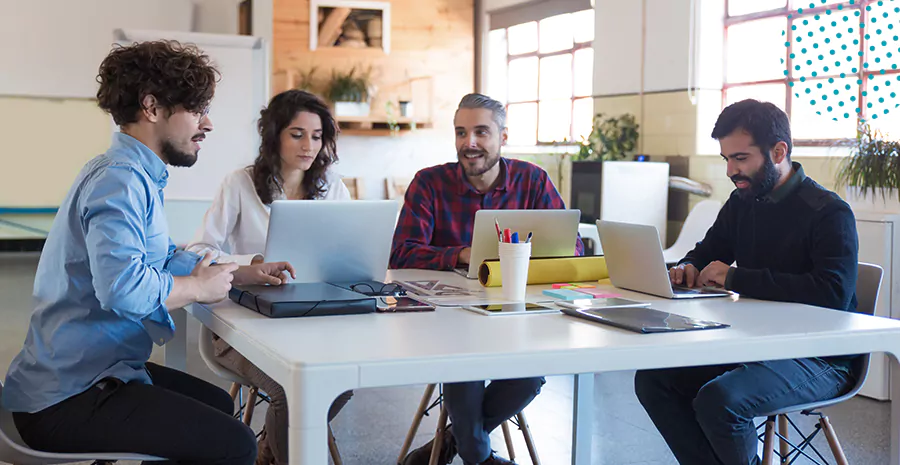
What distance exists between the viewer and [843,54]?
4992mm

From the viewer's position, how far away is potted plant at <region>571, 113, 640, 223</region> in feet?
18.5

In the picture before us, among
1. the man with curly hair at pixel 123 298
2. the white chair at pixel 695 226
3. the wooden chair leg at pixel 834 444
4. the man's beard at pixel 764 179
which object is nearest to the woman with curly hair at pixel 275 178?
the man with curly hair at pixel 123 298

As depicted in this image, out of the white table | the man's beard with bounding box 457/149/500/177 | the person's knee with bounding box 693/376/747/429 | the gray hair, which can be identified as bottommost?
the person's knee with bounding box 693/376/747/429

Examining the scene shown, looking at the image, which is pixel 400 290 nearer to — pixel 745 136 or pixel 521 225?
pixel 521 225

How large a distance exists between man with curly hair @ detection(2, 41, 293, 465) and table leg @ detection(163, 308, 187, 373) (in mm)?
418

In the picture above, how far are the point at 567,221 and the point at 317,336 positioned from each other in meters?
1.06

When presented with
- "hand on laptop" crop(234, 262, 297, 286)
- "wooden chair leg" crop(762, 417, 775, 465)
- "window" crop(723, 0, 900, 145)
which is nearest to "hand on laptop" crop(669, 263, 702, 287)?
"wooden chair leg" crop(762, 417, 775, 465)

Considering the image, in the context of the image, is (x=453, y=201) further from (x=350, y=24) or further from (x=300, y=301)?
(x=350, y=24)

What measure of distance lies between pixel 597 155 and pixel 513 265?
173 inches

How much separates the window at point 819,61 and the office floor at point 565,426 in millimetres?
1650

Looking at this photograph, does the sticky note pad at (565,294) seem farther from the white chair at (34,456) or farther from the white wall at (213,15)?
the white wall at (213,15)

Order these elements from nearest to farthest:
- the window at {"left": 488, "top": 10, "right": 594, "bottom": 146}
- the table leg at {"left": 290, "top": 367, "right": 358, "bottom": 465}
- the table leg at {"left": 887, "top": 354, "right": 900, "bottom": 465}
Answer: the table leg at {"left": 290, "top": 367, "right": 358, "bottom": 465}, the table leg at {"left": 887, "top": 354, "right": 900, "bottom": 465}, the window at {"left": 488, "top": 10, "right": 594, "bottom": 146}

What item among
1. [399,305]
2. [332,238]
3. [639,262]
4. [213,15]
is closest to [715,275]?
[639,262]

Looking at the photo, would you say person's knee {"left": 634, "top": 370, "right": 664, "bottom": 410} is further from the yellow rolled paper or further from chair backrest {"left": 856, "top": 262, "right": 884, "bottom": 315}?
chair backrest {"left": 856, "top": 262, "right": 884, "bottom": 315}
